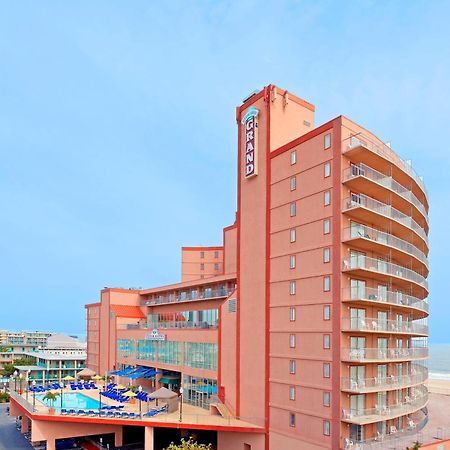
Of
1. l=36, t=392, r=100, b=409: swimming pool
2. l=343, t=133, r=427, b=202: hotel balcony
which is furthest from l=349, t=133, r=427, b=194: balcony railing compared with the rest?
l=36, t=392, r=100, b=409: swimming pool

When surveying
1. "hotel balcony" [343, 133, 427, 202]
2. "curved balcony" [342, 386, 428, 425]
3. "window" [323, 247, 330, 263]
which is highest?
"hotel balcony" [343, 133, 427, 202]

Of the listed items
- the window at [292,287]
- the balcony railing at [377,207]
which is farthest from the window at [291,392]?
the balcony railing at [377,207]

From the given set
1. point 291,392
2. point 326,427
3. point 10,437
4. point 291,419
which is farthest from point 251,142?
point 10,437

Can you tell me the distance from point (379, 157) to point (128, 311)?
44.5 meters

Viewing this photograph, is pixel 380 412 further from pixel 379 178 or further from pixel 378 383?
pixel 379 178

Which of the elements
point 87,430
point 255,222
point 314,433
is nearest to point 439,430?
point 314,433

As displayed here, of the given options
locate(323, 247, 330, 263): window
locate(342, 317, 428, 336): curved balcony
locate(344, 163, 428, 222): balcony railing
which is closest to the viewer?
locate(342, 317, 428, 336): curved balcony

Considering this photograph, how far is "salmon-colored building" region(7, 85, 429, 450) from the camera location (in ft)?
110

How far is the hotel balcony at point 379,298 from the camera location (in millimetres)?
33256

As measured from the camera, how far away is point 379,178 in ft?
118

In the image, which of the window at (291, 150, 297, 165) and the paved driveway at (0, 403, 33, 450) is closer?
the window at (291, 150, 297, 165)

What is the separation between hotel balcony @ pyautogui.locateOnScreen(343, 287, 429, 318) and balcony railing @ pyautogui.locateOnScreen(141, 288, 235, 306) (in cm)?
1564

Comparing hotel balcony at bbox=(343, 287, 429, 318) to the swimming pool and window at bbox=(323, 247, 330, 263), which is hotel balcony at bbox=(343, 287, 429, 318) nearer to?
window at bbox=(323, 247, 330, 263)

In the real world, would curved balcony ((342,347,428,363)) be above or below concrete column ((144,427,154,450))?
above
